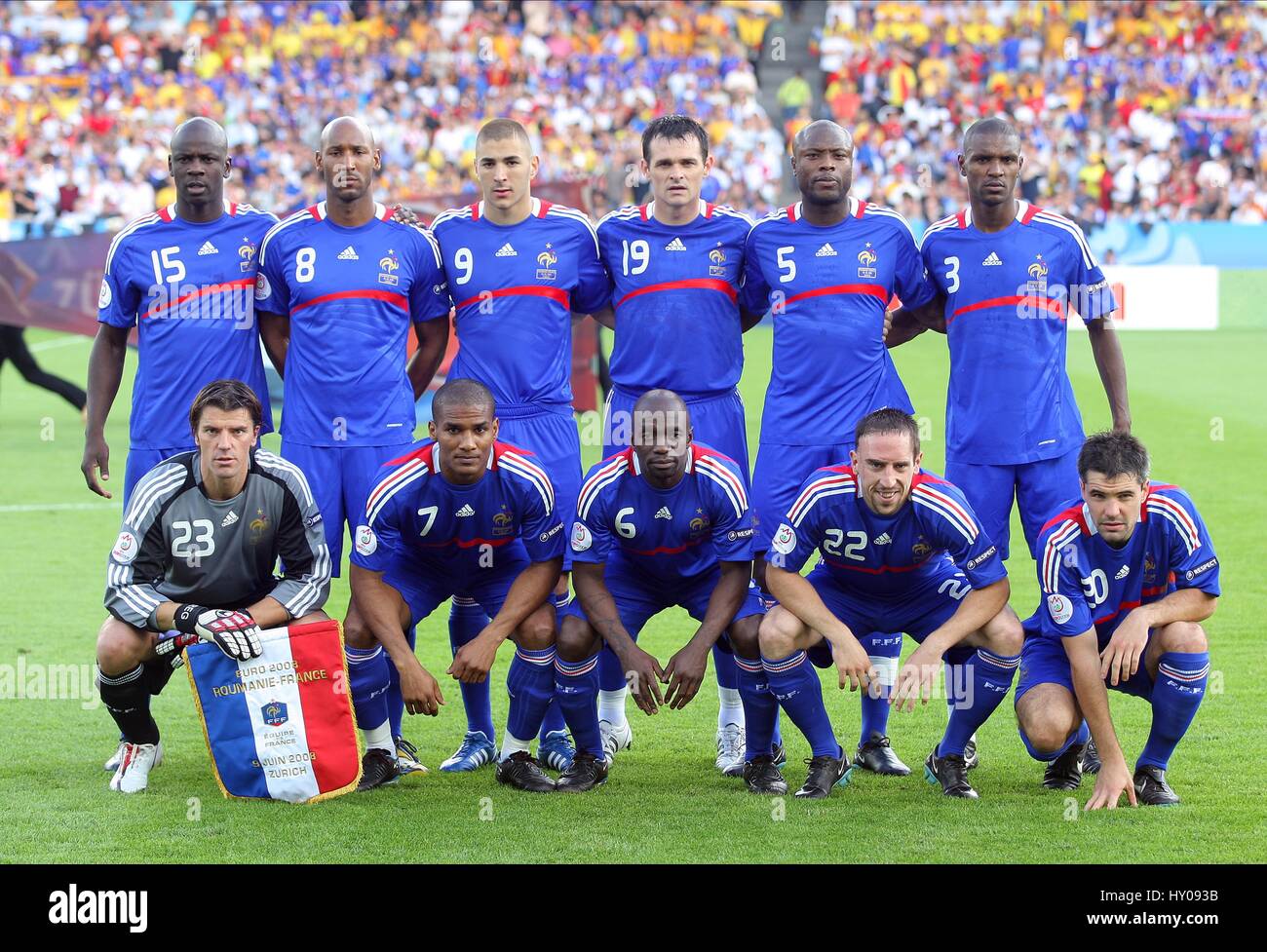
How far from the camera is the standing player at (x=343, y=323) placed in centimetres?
578

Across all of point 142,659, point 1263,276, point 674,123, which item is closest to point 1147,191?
point 1263,276

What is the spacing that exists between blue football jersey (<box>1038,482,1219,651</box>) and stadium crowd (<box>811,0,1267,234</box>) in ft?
62.4

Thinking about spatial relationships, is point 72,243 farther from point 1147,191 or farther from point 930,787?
point 1147,191

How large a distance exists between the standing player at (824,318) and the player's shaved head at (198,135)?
1988mm

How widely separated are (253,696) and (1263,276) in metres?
19.8

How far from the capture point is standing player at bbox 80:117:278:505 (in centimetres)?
588

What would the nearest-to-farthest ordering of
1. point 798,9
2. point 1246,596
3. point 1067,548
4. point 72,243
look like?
1. point 1067,548
2. point 1246,596
3. point 72,243
4. point 798,9

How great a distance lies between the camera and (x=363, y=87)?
26438 mm

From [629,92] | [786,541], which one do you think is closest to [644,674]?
[786,541]

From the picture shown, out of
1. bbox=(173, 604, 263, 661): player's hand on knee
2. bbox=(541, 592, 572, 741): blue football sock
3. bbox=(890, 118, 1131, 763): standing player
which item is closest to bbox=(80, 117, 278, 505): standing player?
bbox=(173, 604, 263, 661): player's hand on knee

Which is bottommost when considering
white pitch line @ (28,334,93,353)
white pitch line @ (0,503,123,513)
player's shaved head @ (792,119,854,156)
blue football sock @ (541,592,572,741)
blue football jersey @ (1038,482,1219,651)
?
white pitch line @ (28,334,93,353)

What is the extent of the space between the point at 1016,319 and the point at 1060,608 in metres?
1.27

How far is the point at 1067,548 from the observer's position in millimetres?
5098

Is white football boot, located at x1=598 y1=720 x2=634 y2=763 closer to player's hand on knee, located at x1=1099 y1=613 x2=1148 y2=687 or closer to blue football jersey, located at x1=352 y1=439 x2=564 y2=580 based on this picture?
blue football jersey, located at x1=352 y1=439 x2=564 y2=580
